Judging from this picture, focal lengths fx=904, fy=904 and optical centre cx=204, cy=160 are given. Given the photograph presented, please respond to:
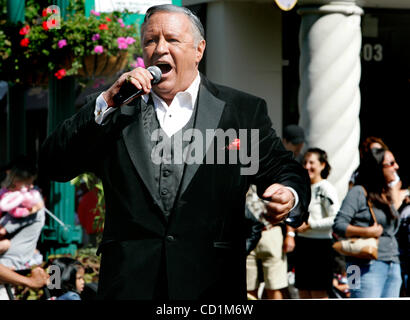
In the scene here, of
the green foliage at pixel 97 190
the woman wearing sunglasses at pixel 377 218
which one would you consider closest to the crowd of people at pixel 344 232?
the woman wearing sunglasses at pixel 377 218

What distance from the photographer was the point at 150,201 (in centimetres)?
253

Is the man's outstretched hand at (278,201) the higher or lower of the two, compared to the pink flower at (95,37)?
lower

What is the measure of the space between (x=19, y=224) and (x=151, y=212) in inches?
120

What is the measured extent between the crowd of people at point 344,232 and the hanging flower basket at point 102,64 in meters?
1.19

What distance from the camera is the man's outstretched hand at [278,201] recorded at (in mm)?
2475

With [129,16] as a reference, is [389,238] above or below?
below

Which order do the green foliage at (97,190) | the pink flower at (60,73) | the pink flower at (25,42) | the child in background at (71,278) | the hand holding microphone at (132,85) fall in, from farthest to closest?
the green foliage at (97,190) → the pink flower at (25,42) → the pink flower at (60,73) → the child in background at (71,278) → the hand holding microphone at (132,85)

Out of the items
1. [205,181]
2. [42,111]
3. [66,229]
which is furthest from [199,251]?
[42,111]

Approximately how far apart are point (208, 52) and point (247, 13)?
7.01 ft

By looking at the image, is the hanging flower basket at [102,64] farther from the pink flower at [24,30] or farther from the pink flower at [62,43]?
the pink flower at [24,30]

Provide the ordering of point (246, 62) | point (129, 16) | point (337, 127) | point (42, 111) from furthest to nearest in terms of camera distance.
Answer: point (42, 111), point (337, 127), point (246, 62), point (129, 16)

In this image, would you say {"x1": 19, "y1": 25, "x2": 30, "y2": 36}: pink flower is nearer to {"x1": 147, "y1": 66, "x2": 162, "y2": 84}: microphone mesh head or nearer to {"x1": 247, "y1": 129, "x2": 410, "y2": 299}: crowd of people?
{"x1": 247, "y1": 129, "x2": 410, "y2": 299}: crowd of people

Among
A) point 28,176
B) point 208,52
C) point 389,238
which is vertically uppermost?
point 208,52

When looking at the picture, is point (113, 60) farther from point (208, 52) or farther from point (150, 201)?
point (150, 201)
